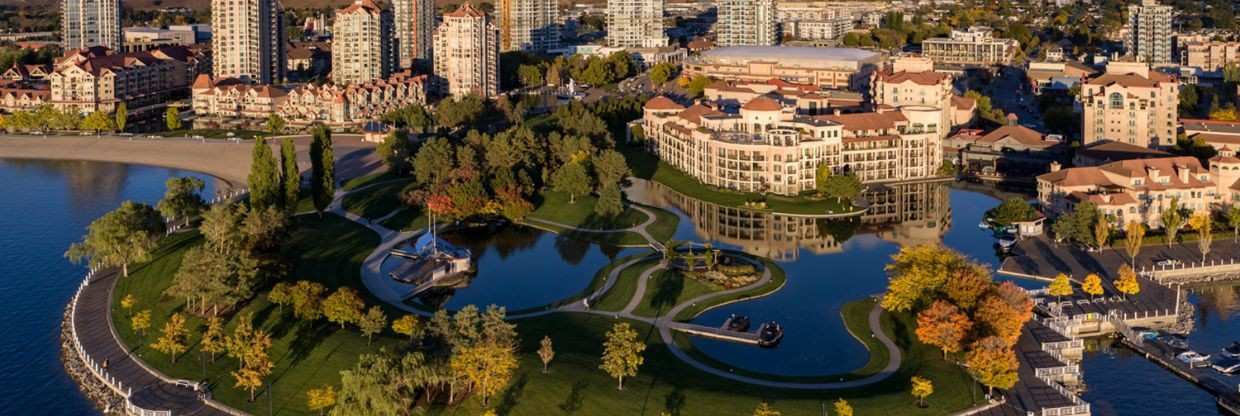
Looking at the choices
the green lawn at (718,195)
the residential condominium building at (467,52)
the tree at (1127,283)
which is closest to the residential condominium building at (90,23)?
the residential condominium building at (467,52)

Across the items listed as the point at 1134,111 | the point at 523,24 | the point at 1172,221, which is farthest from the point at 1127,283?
the point at 523,24

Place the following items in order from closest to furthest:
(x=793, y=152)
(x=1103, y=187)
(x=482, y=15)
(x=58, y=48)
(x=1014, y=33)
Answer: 1. (x=1103, y=187)
2. (x=793, y=152)
3. (x=482, y=15)
4. (x=58, y=48)
5. (x=1014, y=33)

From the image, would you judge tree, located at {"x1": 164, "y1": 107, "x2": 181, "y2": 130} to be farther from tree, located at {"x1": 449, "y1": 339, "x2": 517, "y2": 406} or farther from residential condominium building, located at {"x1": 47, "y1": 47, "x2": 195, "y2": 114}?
tree, located at {"x1": 449, "y1": 339, "x2": 517, "y2": 406}

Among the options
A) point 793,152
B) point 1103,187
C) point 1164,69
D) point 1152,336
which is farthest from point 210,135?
point 1164,69

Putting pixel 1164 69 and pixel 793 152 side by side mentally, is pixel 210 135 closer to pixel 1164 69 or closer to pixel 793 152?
pixel 793 152

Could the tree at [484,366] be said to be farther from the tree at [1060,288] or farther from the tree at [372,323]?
the tree at [1060,288]

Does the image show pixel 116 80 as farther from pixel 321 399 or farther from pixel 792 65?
pixel 321 399
